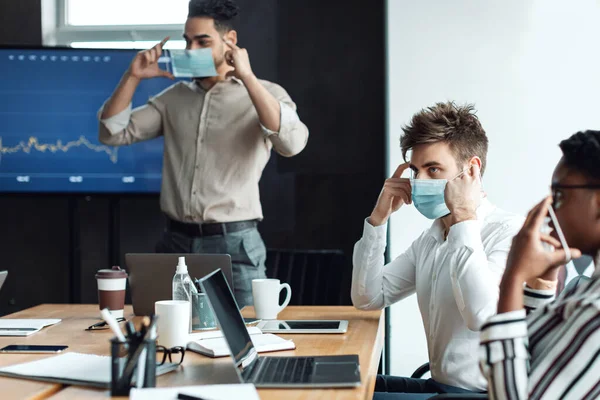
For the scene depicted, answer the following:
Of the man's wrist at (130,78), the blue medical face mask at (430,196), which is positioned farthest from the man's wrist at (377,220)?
the man's wrist at (130,78)

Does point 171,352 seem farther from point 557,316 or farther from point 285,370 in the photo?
point 557,316

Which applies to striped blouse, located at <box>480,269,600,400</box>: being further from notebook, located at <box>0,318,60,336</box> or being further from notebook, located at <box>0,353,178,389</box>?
notebook, located at <box>0,318,60,336</box>

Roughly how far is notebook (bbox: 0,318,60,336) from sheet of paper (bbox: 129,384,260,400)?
809 mm

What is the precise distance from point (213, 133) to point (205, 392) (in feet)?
6.08

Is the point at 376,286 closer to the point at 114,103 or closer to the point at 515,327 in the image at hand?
the point at 515,327

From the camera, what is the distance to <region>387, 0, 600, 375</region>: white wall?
10.5 ft

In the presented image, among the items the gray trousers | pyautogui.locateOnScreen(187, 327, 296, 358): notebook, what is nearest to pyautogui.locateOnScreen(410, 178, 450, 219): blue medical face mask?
pyautogui.locateOnScreen(187, 327, 296, 358): notebook

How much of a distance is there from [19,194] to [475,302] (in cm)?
251

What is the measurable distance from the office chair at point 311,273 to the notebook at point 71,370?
1.49 metres

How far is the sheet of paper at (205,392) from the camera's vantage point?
124cm

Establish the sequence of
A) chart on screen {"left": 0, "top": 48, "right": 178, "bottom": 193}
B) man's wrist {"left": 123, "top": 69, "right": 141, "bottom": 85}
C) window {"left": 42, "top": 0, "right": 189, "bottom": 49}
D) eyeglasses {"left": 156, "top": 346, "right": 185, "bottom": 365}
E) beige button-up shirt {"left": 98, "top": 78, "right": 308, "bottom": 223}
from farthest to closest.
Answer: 1. window {"left": 42, "top": 0, "right": 189, "bottom": 49}
2. chart on screen {"left": 0, "top": 48, "right": 178, "bottom": 193}
3. man's wrist {"left": 123, "top": 69, "right": 141, "bottom": 85}
4. beige button-up shirt {"left": 98, "top": 78, "right": 308, "bottom": 223}
5. eyeglasses {"left": 156, "top": 346, "right": 185, "bottom": 365}

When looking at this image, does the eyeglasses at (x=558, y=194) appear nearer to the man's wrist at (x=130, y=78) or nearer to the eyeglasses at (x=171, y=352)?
the eyeglasses at (x=171, y=352)

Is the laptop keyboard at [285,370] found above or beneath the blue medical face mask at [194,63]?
beneath

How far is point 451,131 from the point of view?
206 centimetres
